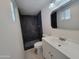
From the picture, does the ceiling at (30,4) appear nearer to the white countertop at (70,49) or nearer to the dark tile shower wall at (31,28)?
the dark tile shower wall at (31,28)

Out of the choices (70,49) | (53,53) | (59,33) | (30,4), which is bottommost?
(53,53)

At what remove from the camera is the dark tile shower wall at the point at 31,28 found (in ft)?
11.4

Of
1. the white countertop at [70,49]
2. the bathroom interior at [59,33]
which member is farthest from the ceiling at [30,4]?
the white countertop at [70,49]

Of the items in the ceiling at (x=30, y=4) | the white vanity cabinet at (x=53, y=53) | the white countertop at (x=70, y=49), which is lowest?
the white vanity cabinet at (x=53, y=53)

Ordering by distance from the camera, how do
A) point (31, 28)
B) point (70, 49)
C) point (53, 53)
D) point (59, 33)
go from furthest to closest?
point (31, 28) < point (59, 33) < point (53, 53) < point (70, 49)

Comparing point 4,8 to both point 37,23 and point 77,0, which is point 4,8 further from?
point 37,23

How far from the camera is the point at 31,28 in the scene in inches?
144

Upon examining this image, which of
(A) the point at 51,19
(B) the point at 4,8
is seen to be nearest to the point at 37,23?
(A) the point at 51,19

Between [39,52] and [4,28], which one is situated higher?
[4,28]

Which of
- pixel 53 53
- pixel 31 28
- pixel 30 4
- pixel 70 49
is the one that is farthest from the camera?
pixel 31 28

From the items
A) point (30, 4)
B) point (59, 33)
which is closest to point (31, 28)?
point (30, 4)

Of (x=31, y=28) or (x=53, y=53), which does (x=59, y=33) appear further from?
(x=31, y=28)

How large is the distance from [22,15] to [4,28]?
2777mm

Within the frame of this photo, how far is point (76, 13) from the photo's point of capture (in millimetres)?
1196
